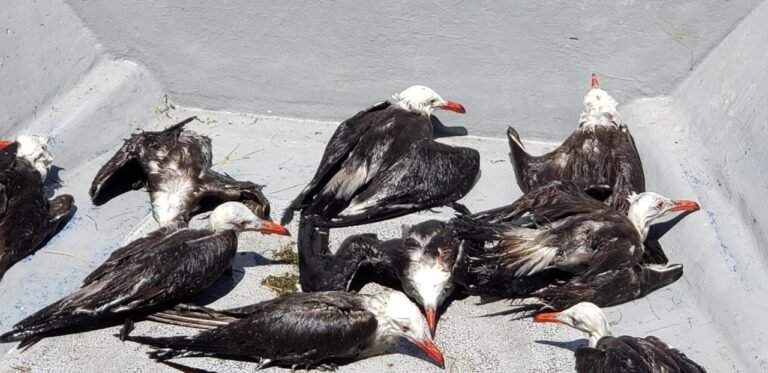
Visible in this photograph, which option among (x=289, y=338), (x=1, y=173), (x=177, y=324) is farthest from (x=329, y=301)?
(x=1, y=173)

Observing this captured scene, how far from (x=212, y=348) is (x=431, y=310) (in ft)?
4.25

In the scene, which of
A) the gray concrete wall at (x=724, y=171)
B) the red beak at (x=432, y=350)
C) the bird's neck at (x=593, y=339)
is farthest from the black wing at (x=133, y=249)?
the gray concrete wall at (x=724, y=171)

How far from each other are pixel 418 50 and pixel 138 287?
10.2 feet

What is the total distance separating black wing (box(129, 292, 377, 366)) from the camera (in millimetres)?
6730

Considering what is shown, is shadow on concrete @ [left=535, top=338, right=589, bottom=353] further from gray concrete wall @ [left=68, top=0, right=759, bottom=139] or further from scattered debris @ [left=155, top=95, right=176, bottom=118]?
scattered debris @ [left=155, top=95, right=176, bottom=118]

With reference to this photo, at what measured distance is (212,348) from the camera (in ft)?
22.0

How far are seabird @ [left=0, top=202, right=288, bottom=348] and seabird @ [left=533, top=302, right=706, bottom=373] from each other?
1887 millimetres

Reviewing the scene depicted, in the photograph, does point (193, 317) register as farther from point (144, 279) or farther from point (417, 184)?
point (417, 184)

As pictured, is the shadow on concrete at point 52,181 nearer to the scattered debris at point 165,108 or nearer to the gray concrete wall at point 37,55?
the gray concrete wall at point 37,55

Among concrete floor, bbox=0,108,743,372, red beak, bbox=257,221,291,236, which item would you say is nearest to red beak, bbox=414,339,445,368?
concrete floor, bbox=0,108,743,372

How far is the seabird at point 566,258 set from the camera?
7.39m

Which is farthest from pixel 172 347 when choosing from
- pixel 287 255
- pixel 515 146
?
pixel 515 146

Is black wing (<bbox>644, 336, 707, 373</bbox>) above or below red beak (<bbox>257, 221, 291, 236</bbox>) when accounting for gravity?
above

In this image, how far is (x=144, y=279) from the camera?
708 cm
